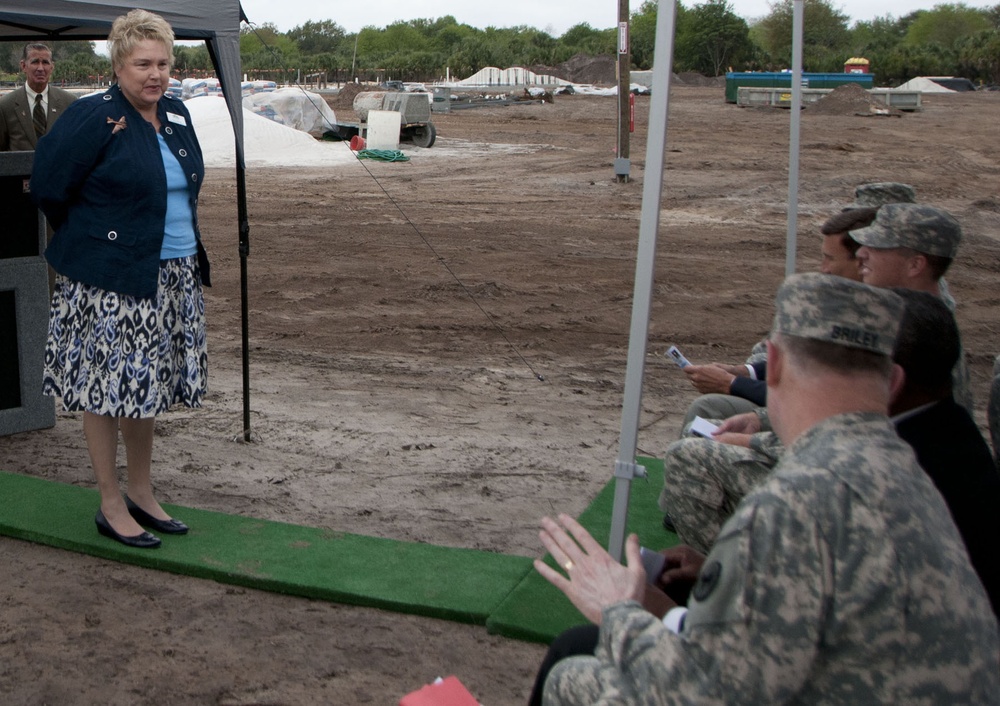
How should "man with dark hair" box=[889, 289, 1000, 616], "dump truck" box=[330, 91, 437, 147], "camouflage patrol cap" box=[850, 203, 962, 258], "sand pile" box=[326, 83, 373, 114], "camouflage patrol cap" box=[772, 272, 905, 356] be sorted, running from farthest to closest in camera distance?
"sand pile" box=[326, 83, 373, 114], "dump truck" box=[330, 91, 437, 147], "camouflage patrol cap" box=[850, 203, 962, 258], "man with dark hair" box=[889, 289, 1000, 616], "camouflage patrol cap" box=[772, 272, 905, 356]

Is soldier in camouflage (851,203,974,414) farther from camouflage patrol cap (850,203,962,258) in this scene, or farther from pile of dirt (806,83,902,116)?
pile of dirt (806,83,902,116)

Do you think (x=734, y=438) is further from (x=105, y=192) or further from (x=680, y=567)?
(x=105, y=192)

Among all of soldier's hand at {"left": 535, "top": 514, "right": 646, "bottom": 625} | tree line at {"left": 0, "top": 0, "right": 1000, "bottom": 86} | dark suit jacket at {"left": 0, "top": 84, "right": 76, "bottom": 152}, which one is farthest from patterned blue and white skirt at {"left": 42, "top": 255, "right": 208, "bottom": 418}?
tree line at {"left": 0, "top": 0, "right": 1000, "bottom": 86}

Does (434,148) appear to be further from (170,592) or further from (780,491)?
(780,491)

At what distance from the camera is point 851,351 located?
5.57 feet

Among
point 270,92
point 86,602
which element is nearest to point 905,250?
point 86,602

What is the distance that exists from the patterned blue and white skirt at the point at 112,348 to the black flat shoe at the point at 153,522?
0.52 meters

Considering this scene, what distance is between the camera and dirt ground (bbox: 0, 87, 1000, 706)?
3469 mm

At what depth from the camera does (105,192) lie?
12.6 feet

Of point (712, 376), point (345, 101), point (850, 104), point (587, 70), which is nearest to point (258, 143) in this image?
point (345, 101)

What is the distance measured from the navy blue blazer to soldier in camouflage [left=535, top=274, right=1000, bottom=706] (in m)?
2.73

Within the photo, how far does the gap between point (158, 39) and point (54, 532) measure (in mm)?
1902

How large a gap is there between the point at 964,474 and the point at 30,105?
6.53 meters

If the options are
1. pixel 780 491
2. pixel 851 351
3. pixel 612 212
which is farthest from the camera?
pixel 612 212
